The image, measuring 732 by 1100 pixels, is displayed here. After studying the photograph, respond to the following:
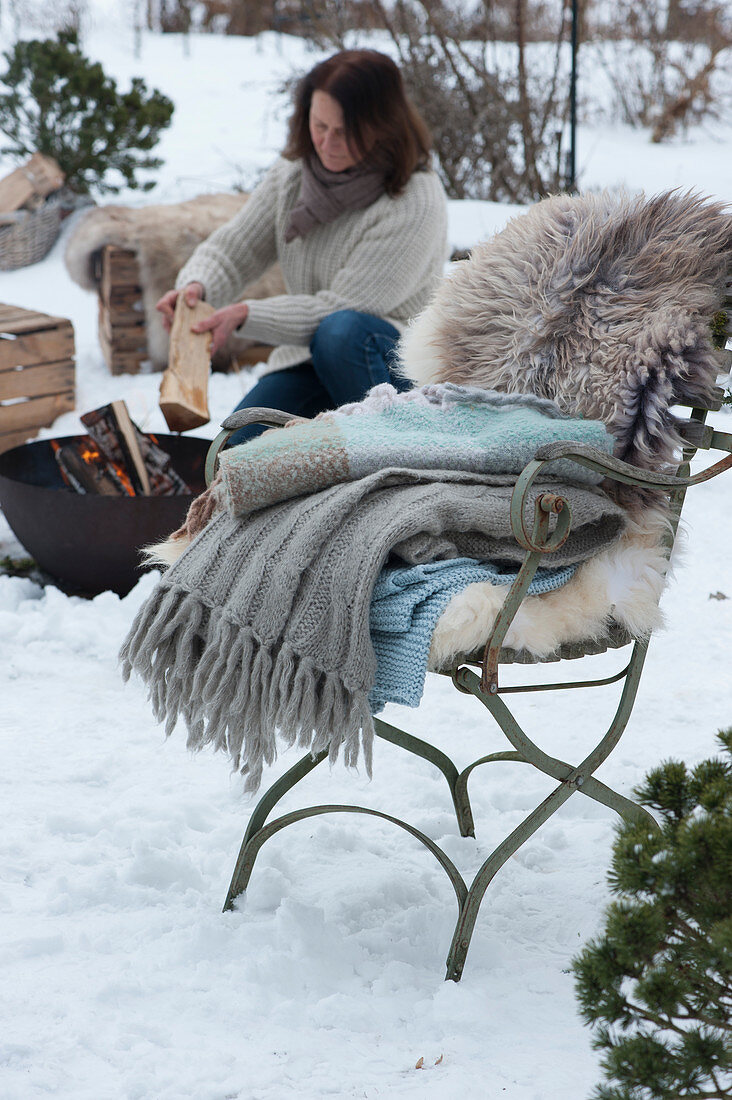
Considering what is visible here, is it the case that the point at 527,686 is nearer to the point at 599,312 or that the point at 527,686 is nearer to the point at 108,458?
Result: the point at 599,312

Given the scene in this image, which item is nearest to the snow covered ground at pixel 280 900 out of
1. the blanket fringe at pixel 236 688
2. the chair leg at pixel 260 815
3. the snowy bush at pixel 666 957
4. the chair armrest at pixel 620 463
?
the chair leg at pixel 260 815

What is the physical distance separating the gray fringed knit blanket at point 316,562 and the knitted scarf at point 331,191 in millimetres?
1471

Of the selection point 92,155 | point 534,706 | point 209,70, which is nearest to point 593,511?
point 534,706

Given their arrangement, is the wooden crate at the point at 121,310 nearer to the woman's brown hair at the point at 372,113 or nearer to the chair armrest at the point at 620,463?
the woman's brown hair at the point at 372,113

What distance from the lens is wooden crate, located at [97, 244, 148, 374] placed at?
173 inches

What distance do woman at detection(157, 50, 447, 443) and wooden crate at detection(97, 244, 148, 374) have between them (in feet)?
5.12

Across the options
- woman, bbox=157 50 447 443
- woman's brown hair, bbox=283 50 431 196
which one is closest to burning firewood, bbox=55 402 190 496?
woman, bbox=157 50 447 443

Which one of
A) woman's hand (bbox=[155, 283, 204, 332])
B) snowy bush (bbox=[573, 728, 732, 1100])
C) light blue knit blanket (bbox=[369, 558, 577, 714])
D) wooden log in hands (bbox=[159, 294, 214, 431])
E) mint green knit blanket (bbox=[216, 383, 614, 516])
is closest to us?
snowy bush (bbox=[573, 728, 732, 1100])

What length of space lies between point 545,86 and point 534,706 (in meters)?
4.25

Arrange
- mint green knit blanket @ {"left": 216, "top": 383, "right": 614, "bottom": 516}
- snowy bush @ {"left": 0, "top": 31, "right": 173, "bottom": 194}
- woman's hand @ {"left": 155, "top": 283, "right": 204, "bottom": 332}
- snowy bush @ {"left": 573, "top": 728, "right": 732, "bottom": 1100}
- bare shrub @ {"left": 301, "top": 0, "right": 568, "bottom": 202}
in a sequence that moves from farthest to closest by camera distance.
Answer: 1. snowy bush @ {"left": 0, "top": 31, "right": 173, "bottom": 194}
2. bare shrub @ {"left": 301, "top": 0, "right": 568, "bottom": 202}
3. woman's hand @ {"left": 155, "top": 283, "right": 204, "bottom": 332}
4. mint green knit blanket @ {"left": 216, "top": 383, "right": 614, "bottom": 516}
5. snowy bush @ {"left": 573, "top": 728, "right": 732, "bottom": 1100}

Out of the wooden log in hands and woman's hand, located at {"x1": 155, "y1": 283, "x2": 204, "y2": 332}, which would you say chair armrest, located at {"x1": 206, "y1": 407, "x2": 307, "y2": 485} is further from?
woman's hand, located at {"x1": 155, "y1": 283, "x2": 204, "y2": 332}

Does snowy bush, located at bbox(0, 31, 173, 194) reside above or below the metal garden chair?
above

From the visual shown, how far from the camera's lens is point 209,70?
35.3 feet

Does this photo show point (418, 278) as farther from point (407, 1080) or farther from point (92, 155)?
point (92, 155)
